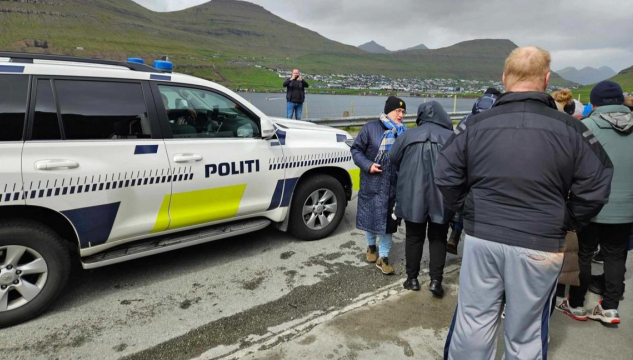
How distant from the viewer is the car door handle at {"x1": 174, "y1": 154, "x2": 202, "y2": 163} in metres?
3.36

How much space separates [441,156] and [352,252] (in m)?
2.40

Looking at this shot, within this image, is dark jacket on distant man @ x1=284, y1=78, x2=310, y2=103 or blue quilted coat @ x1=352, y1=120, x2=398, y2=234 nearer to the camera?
blue quilted coat @ x1=352, y1=120, x2=398, y2=234

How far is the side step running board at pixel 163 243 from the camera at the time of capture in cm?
317

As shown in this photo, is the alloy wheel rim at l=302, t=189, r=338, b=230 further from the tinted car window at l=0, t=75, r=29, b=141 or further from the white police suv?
the tinted car window at l=0, t=75, r=29, b=141

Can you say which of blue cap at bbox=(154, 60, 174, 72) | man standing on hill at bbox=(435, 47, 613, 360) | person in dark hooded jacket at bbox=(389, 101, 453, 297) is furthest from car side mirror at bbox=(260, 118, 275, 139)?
man standing on hill at bbox=(435, 47, 613, 360)

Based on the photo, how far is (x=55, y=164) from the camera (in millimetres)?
2811

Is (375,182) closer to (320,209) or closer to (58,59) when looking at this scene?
(320,209)

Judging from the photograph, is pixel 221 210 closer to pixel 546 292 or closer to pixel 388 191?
pixel 388 191

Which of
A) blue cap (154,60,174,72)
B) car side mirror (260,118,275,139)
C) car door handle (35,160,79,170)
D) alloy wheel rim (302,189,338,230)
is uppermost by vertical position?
blue cap (154,60,174,72)

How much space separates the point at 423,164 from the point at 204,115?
2060 millimetres

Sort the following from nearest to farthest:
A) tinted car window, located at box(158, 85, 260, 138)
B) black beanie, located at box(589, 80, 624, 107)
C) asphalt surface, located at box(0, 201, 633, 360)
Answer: asphalt surface, located at box(0, 201, 633, 360)
black beanie, located at box(589, 80, 624, 107)
tinted car window, located at box(158, 85, 260, 138)

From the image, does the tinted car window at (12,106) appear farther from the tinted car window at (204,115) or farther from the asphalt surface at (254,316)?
the asphalt surface at (254,316)

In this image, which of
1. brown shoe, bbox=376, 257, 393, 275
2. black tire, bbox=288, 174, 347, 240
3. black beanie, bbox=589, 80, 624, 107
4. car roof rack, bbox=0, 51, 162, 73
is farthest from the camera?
black tire, bbox=288, 174, 347, 240

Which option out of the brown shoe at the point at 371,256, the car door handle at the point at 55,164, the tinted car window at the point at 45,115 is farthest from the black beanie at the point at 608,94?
the tinted car window at the point at 45,115
